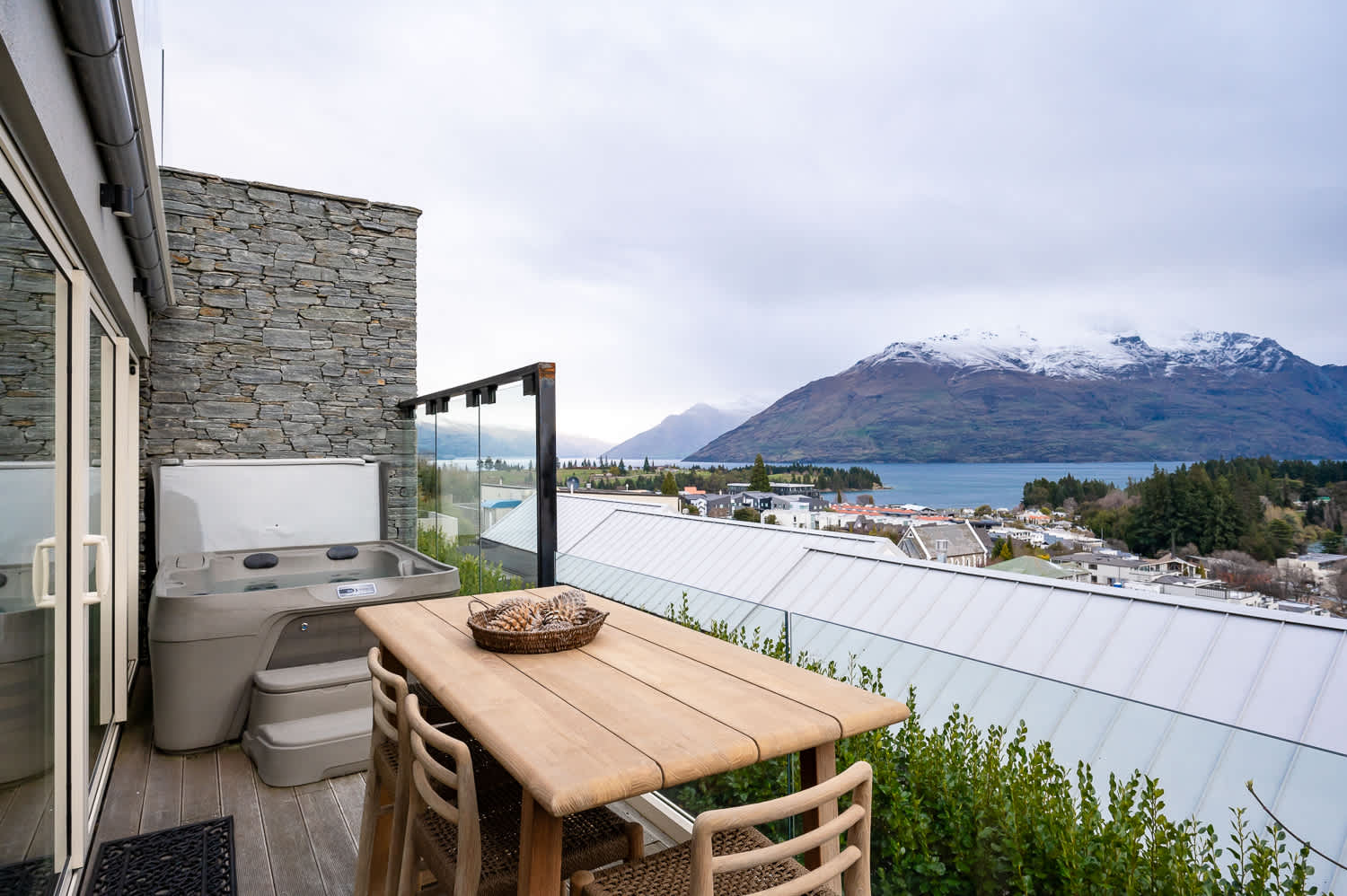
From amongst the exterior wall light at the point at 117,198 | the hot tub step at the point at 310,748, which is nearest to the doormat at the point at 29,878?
the hot tub step at the point at 310,748

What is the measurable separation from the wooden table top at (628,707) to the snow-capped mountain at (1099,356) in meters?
18.6

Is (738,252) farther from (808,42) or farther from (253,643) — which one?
(253,643)

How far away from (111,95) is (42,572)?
1082 mm

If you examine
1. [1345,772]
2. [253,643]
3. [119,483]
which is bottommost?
[253,643]

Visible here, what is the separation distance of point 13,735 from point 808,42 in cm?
1919

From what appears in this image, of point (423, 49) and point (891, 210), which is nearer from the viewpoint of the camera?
point (423, 49)

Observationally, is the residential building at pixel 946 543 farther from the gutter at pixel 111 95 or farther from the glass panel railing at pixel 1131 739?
the gutter at pixel 111 95

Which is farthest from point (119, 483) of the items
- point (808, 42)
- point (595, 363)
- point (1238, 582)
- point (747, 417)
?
point (595, 363)

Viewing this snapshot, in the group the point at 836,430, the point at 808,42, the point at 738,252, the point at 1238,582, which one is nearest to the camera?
the point at 1238,582

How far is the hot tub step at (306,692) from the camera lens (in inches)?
132

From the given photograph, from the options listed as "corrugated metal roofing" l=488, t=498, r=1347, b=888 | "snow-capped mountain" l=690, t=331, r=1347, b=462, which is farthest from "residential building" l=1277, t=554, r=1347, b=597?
"corrugated metal roofing" l=488, t=498, r=1347, b=888

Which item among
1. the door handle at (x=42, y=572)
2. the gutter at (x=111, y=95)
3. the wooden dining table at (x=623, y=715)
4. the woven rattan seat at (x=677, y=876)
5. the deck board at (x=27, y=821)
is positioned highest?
the gutter at (x=111, y=95)

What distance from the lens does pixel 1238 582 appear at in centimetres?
805

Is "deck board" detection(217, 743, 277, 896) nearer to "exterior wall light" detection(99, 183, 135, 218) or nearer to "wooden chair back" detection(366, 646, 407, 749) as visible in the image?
"wooden chair back" detection(366, 646, 407, 749)
